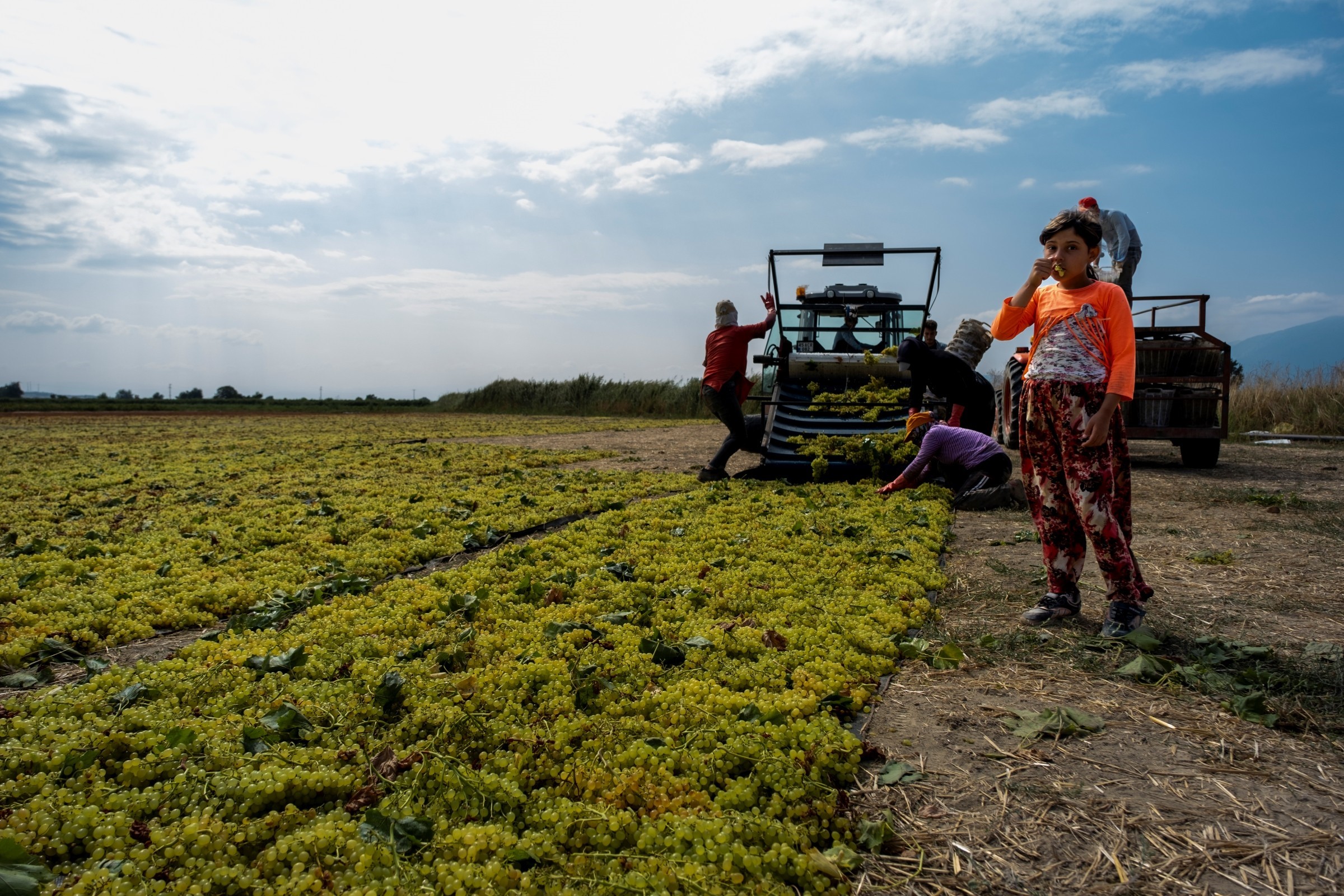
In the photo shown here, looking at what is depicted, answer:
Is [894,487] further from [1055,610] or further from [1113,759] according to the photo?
[1113,759]

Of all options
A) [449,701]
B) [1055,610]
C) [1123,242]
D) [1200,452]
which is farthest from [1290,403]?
[449,701]

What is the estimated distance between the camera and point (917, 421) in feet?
27.3

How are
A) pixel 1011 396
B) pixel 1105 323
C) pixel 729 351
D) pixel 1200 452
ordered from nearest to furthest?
pixel 1105 323 → pixel 729 351 → pixel 1200 452 → pixel 1011 396

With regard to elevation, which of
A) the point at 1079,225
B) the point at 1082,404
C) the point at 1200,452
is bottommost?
the point at 1200,452

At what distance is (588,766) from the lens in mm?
2365

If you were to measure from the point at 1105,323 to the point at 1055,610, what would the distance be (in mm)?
1432

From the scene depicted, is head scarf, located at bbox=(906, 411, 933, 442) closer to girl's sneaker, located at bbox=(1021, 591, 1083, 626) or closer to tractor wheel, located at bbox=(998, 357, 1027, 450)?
tractor wheel, located at bbox=(998, 357, 1027, 450)

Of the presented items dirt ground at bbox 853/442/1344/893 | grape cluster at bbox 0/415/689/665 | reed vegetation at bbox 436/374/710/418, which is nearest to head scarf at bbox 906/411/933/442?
grape cluster at bbox 0/415/689/665

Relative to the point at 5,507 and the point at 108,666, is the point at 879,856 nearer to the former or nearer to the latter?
the point at 108,666

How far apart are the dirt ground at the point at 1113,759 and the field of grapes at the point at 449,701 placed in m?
0.22

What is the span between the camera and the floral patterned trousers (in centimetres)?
346

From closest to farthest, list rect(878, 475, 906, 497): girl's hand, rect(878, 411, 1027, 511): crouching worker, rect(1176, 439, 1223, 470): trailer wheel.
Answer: rect(878, 411, 1027, 511): crouching worker
rect(878, 475, 906, 497): girl's hand
rect(1176, 439, 1223, 470): trailer wheel

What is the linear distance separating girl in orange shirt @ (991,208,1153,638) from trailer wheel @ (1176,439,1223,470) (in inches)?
332

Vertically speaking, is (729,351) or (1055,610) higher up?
(729,351)
